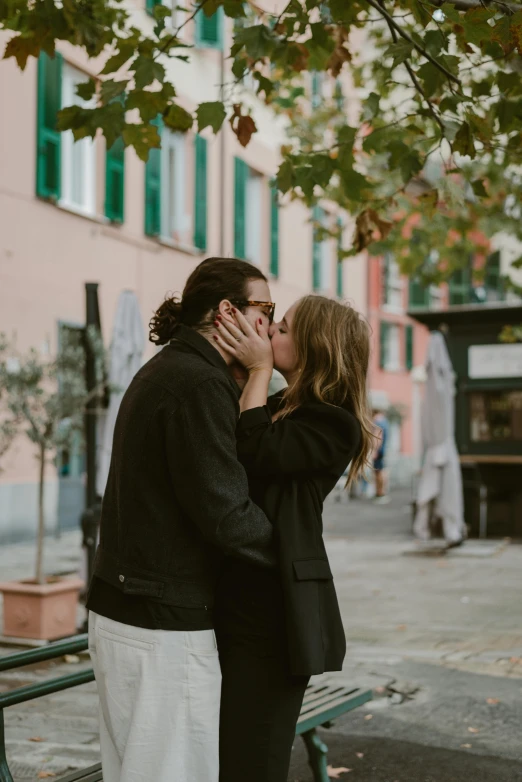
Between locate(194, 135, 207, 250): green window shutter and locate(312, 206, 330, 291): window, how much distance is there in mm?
6352

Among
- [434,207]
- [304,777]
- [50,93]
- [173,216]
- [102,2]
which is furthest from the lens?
[173,216]

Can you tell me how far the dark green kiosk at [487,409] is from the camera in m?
15.5

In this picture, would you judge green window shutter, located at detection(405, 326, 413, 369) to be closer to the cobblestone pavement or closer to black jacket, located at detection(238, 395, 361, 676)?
the cobblestone pavement

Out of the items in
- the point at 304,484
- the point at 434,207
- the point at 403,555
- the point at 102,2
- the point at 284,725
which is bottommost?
the point at 403,555

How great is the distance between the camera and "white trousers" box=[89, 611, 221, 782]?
97.0 inches

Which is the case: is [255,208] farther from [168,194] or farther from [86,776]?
[86,776]

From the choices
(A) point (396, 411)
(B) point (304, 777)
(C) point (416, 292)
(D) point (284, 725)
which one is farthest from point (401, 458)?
(D) point (284, 725)

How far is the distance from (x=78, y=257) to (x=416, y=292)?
19.5 metres

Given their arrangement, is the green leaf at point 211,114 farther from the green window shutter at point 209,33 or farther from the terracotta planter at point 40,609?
the green window shutter at point 209,33

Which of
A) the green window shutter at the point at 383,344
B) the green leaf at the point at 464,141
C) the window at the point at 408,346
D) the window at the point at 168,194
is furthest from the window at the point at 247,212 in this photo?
the green leaf at the point at 464,141

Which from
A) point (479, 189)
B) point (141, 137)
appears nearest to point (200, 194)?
point (479, 189)

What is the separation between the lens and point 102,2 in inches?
199

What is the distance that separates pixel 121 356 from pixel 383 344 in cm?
2566

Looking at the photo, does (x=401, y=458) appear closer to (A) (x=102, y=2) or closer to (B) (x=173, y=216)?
(B) (x=173, y=216)
